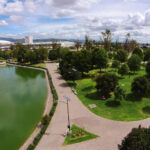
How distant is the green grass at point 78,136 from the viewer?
43.5 feet

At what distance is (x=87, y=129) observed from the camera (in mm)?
14922

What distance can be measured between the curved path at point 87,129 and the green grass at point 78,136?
0.42 meters

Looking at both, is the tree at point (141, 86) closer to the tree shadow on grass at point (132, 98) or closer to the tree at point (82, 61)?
the tree shadow on grass at point (132, 98)

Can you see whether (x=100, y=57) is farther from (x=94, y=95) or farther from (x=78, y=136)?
(x=78, y=136)

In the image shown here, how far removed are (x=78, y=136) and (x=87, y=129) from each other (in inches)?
60.4

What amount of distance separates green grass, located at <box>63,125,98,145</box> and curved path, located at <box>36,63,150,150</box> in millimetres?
418

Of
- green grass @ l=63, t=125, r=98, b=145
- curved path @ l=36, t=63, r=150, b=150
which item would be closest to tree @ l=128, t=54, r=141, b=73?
curved path @ l=36, t=63, r=150, b=150

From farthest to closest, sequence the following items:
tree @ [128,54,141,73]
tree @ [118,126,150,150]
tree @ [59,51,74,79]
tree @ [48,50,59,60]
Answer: tree @ [48,50,59,60] < tree @ [128,54,141,73] < tree @ [59,51,74,79] < tree @ [118,126,150,150]

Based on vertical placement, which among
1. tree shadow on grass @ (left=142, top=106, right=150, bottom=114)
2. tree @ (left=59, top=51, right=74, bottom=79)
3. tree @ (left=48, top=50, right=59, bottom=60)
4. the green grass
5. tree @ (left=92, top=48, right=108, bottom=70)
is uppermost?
tree @ (left=48, top=50, right=59, bottom=60)

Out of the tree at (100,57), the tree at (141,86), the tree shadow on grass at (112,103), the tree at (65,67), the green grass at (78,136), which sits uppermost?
the tree at (100,57)

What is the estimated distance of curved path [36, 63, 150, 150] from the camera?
12.7 m

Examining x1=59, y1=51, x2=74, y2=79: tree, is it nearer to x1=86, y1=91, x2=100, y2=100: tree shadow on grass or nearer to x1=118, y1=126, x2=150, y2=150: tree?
x1=86, y1=91, x2=100, y2=100: tree shadow on grass

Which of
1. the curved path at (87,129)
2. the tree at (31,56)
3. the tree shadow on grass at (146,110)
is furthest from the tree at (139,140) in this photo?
the tree at (31,56)

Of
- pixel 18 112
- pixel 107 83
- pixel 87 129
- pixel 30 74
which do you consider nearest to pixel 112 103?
pixel 107 83
